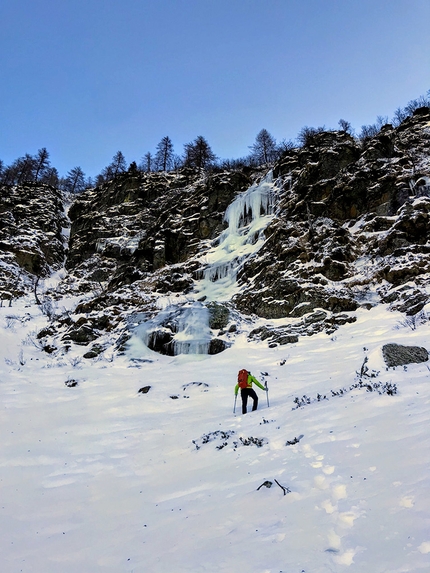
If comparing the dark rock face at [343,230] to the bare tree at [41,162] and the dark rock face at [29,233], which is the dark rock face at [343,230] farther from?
the bare tree at [41,162]

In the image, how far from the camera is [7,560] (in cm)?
357

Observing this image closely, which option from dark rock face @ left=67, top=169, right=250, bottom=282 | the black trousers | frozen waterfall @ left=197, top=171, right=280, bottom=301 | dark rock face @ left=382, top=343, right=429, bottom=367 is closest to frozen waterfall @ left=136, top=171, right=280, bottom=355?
frozen waterfall @ left=197, top=171, right=280, bottom=301

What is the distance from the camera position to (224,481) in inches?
183

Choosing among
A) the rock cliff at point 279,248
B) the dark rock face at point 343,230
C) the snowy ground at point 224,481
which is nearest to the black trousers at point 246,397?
the snowy ground at point 224,481

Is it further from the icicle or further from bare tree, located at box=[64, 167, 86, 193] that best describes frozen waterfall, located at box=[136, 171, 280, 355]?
bare tree, located at box=[64, 167, 86, 193]

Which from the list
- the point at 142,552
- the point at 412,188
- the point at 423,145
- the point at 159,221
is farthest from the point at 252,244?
the point at 142,552

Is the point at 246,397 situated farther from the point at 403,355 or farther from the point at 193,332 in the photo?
the point at 193,332

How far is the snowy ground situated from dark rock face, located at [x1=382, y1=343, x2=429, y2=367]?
335mm

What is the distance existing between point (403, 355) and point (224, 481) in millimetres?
5439

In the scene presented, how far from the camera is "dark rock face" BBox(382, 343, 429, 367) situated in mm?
7614

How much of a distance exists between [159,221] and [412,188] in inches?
837

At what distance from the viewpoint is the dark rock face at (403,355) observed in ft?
25.0

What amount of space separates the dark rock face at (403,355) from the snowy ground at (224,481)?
34 centimetres

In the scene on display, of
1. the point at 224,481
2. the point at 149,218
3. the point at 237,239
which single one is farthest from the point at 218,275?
the point at 224,481
